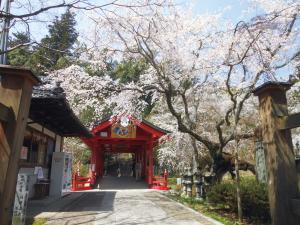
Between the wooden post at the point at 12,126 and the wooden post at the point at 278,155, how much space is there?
2.70 metres

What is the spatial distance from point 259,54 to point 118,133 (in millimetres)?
11378

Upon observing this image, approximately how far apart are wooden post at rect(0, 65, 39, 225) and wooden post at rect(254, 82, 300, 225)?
106 inches

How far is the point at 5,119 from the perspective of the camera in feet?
10.3

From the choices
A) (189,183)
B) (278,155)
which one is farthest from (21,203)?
(189,183)

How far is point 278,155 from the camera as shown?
10.8 feet

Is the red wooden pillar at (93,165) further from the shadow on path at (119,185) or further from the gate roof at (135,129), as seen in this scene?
the shadow on path at (119,185)

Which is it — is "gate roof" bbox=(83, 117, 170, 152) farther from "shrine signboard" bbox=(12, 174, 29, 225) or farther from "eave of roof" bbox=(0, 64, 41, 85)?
"eave of roof" bbox=(0, 64, 41, 85)

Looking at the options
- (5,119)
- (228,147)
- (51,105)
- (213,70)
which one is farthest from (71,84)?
(5,119)

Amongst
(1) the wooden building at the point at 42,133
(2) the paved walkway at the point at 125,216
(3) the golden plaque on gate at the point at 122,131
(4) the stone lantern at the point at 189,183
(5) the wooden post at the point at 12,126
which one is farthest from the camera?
(3) the golden plaque on gate at the point at 122,131

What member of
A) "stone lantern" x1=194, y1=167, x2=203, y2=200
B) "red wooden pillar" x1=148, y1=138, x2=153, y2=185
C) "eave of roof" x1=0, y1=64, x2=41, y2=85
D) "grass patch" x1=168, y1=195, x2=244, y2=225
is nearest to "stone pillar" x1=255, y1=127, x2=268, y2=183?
"grass patch" x1=168, y1=195, x2=244, y2=225

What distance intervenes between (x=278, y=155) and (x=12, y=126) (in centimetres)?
286

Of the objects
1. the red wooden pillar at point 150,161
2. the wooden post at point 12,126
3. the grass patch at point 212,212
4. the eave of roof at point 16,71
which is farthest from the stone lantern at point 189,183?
the eave of roof at point 16,71

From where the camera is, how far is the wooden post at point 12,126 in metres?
3.12

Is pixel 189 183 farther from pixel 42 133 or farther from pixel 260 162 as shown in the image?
pixel 42 133
